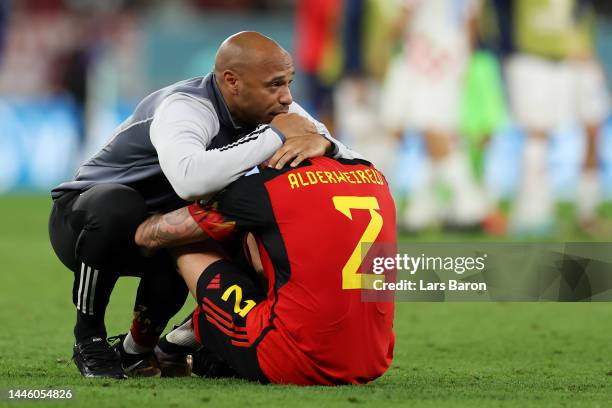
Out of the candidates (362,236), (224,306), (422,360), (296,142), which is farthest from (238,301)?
(422,360)

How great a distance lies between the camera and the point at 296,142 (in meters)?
4.21

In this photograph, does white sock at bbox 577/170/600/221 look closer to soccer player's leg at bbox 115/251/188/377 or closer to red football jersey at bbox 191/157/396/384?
soccer player's leg at bbox 115/251/188/377

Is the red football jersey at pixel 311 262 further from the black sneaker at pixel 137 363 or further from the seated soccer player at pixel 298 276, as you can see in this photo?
the black sneaker at pixel 137 363

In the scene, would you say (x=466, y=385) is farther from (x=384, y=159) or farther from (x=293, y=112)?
(x=384, y=159)

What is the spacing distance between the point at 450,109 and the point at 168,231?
6839 millimetres

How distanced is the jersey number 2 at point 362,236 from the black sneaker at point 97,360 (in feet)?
2.90

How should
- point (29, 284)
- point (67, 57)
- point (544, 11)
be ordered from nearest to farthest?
point (29, 284) → point (544, 11) → point (67, 57)

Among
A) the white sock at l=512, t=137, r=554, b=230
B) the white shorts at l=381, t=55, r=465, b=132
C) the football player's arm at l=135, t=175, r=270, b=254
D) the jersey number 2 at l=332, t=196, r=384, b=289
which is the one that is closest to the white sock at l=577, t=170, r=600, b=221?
the white sock at l=512, t=137, r=554, b=230

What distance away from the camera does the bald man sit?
4156 mm

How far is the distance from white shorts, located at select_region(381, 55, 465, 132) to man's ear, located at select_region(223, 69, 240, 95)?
6.46 m

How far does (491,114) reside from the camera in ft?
40.0

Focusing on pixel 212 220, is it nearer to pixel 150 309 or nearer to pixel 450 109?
pixel 150 309

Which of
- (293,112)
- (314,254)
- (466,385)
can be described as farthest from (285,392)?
(293,112)

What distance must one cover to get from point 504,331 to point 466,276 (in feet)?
5.31
